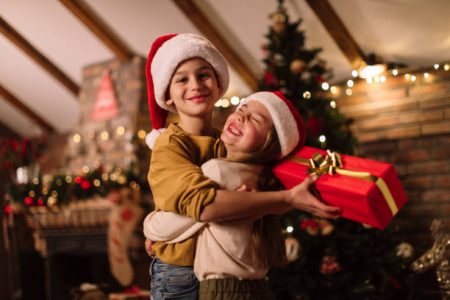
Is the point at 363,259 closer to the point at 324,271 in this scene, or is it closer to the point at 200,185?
the point at 324,271

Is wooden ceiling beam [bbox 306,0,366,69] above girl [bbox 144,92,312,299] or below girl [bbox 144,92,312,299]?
above

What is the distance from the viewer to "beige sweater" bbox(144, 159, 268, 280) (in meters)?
1.26

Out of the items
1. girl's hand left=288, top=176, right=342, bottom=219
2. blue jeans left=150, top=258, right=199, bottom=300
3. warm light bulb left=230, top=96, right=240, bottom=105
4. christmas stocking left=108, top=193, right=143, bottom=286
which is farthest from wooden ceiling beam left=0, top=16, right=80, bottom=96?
girl's hand left=288, top=176, right=342, bottom=219

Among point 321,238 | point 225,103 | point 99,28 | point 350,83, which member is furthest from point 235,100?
point 321,238

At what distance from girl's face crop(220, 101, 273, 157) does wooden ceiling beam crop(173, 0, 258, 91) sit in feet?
9.62

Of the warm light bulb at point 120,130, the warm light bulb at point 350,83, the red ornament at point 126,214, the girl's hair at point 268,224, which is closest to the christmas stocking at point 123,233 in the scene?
the red ornament at point 126,214

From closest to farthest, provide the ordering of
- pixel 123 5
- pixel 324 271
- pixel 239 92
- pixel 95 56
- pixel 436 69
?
pixel 324 271, pixel 436 69, pixel 123 5, pixel 239 92, pixel 95 56

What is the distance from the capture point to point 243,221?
4.13ft

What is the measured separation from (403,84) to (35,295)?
4.20 meters

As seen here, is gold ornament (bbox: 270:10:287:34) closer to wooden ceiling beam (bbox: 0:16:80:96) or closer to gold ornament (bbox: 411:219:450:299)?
gold ornament (bbox: 411:219:450:299)

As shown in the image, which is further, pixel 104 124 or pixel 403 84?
pixel 104 124

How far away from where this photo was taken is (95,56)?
5.22m

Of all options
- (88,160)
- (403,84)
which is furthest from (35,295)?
(403,84)

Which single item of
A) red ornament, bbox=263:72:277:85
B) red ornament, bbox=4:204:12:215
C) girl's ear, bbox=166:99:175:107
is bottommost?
girl's ear, bbox=166:99:175:107
